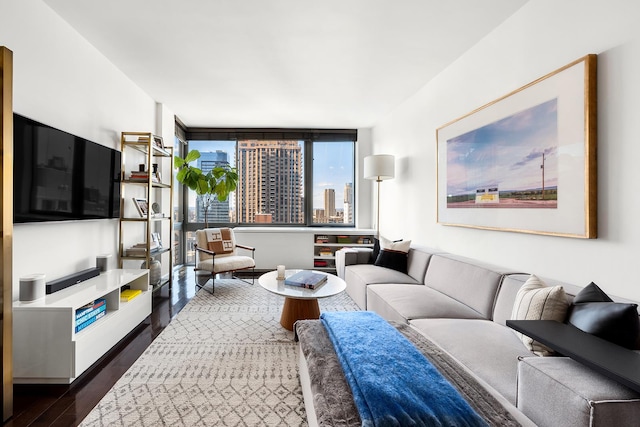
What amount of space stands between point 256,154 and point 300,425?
192 inches

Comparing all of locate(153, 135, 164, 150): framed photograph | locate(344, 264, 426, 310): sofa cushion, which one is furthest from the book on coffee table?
locate(153, 135, 164, 150): framed photograph

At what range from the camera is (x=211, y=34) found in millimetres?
2609

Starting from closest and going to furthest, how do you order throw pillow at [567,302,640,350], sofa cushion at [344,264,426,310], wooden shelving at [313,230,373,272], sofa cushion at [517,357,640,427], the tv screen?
sofa cushion at [517,357,640,427], throw pillow at [567,302,640,350], the tv screen, sofa cushion at [344,264,426,310], wooden shelving at [313,230,373,272]

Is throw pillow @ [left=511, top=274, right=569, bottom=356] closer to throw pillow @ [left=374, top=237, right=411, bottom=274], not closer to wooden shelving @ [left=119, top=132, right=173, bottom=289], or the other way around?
throw pillow @ [left=374, top=237, right=411, bottom=274]

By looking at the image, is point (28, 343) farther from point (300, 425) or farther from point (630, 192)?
point (630, 192)

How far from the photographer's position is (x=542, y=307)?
4.99 feet

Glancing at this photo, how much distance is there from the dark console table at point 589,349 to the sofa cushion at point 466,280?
2.57ft

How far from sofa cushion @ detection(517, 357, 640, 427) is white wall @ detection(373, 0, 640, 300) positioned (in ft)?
2.78

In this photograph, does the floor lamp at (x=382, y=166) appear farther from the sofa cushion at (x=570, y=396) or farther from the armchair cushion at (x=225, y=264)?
the sofa cushion at (x=570, y=396)

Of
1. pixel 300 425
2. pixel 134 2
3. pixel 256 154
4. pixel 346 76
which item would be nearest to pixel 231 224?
pixel 256 154

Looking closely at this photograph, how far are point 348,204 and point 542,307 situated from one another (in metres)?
4.37

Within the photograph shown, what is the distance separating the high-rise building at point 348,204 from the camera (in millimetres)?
5801

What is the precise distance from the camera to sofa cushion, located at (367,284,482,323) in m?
2.16

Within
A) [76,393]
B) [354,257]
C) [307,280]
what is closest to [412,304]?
[307,280]
